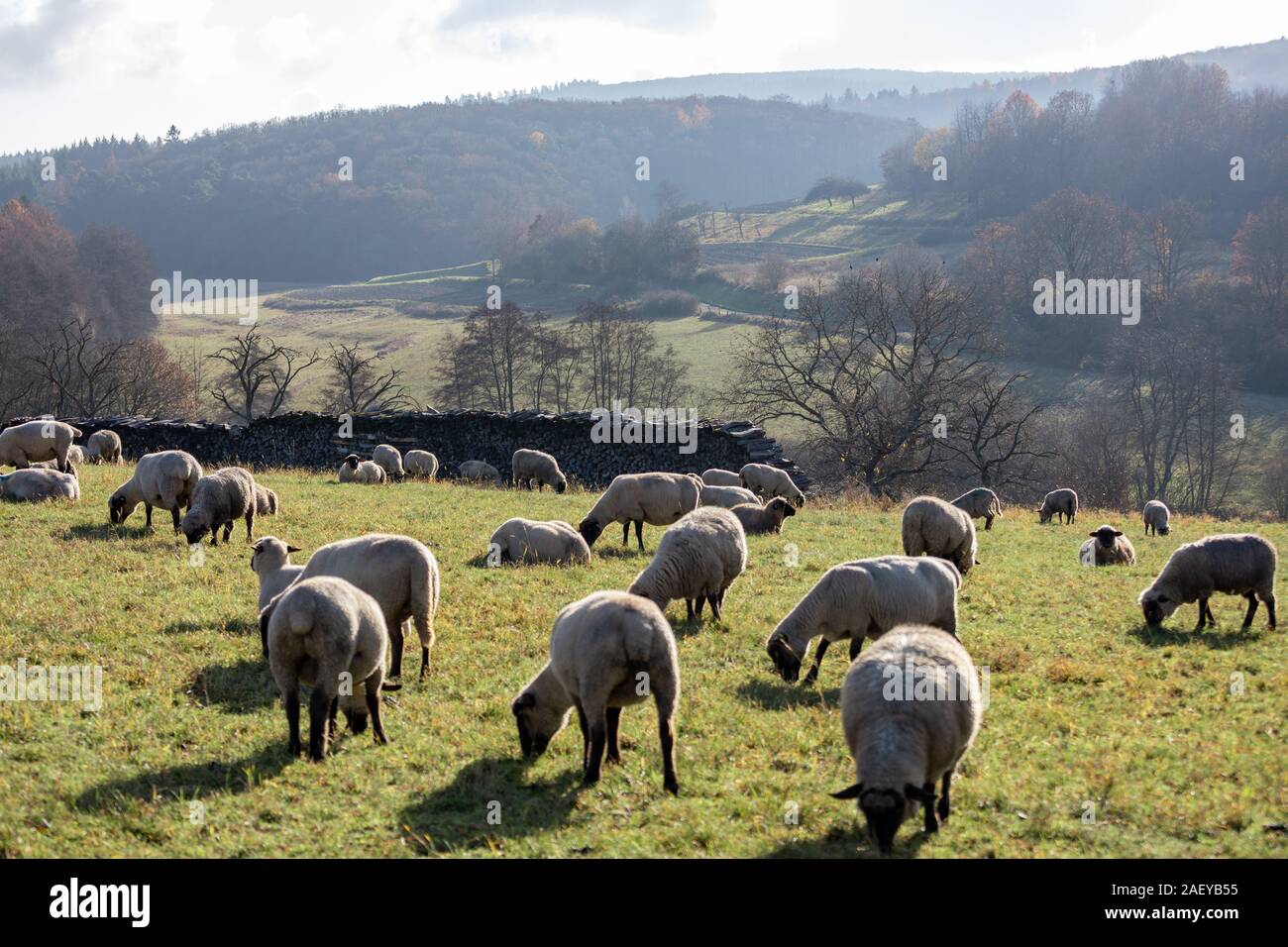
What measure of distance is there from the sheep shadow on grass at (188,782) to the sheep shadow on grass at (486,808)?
4.20 ft

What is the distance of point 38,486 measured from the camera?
2014 cm

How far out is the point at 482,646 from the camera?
1120cm

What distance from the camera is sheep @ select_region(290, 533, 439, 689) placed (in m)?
10.0

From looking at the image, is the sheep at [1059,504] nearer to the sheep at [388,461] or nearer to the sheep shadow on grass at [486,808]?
the sheep at [388,461]

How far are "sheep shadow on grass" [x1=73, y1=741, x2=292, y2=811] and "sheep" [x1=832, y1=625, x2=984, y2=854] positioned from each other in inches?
167

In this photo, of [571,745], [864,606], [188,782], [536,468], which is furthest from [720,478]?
[188,782]

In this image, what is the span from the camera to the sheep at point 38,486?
65.6 feet

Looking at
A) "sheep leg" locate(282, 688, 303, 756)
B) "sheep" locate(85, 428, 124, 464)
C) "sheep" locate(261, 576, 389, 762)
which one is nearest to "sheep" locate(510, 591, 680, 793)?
"sheep" locate(261, 576, 389, 762)

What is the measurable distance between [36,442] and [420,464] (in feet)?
34.4

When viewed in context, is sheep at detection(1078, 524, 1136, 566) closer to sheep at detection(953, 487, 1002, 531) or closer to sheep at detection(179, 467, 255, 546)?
sheep at detection(953, 487, 1002, 531)
